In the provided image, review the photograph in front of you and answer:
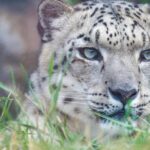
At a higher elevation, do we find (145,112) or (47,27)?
(47,27)

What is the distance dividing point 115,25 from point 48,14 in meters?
0.61

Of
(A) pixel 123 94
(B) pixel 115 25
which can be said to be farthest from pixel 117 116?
(B) pixel 115 25

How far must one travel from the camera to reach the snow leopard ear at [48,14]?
21.4 feet

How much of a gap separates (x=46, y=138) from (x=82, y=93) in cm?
72

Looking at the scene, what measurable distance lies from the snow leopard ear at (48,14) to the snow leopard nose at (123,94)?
3.10ft

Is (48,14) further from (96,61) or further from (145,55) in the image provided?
(145,55)

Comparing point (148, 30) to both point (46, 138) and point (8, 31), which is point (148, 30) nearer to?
point (46, 138)

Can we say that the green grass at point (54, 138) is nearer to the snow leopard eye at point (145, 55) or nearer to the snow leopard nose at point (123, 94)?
the snow leopard nose at point (123, 94)

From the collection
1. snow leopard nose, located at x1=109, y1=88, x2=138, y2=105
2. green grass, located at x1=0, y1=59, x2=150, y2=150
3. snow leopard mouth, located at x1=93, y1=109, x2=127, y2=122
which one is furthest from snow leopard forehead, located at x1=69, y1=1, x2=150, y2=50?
green grass, located at x1=0, y1=59, x2=150, y2=150

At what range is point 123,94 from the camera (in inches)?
225

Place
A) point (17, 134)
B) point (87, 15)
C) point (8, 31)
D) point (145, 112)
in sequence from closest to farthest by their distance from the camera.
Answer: point (17, 134) < point (145, 112) < point (87, 15) < point (8, 31)

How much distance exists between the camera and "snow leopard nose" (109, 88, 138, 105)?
5.71m

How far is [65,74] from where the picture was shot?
20.3 ft

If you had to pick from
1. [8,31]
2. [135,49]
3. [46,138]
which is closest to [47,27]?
[135,49]
